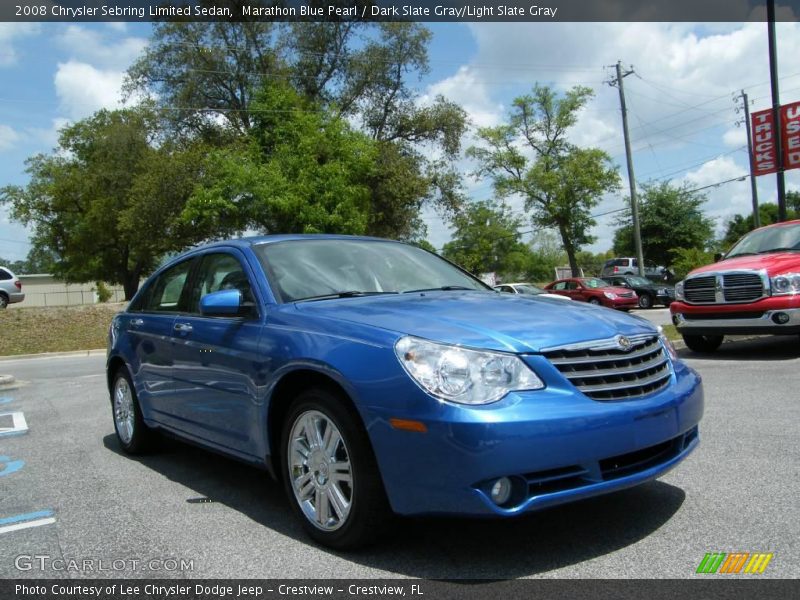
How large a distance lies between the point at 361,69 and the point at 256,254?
32.9 metres

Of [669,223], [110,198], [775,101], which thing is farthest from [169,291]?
[669,223]

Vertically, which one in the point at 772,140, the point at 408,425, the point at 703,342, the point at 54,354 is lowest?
the point at 54,354

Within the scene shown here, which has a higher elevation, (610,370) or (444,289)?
(444,289)

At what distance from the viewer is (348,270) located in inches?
173

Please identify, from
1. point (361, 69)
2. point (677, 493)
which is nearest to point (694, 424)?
point (677, 493)

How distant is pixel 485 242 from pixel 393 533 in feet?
234

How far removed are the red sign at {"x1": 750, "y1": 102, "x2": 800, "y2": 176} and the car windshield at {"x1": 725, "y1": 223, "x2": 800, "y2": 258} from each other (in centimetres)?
828

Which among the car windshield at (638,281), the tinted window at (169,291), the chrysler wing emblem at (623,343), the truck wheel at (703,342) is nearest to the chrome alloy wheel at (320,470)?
the chrysler wing emblem at (623,343)

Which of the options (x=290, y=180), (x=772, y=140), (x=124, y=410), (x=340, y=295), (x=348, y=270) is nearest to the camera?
(x=340, y=295)

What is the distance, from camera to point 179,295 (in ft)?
16.9

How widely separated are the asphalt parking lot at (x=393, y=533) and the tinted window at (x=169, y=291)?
1.18 metres

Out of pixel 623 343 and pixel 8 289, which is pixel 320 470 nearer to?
pixel 623 343

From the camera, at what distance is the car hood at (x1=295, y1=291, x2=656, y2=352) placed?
3.15 metres

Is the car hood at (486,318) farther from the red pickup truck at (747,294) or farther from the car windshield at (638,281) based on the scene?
the car windshield at (638,281)
